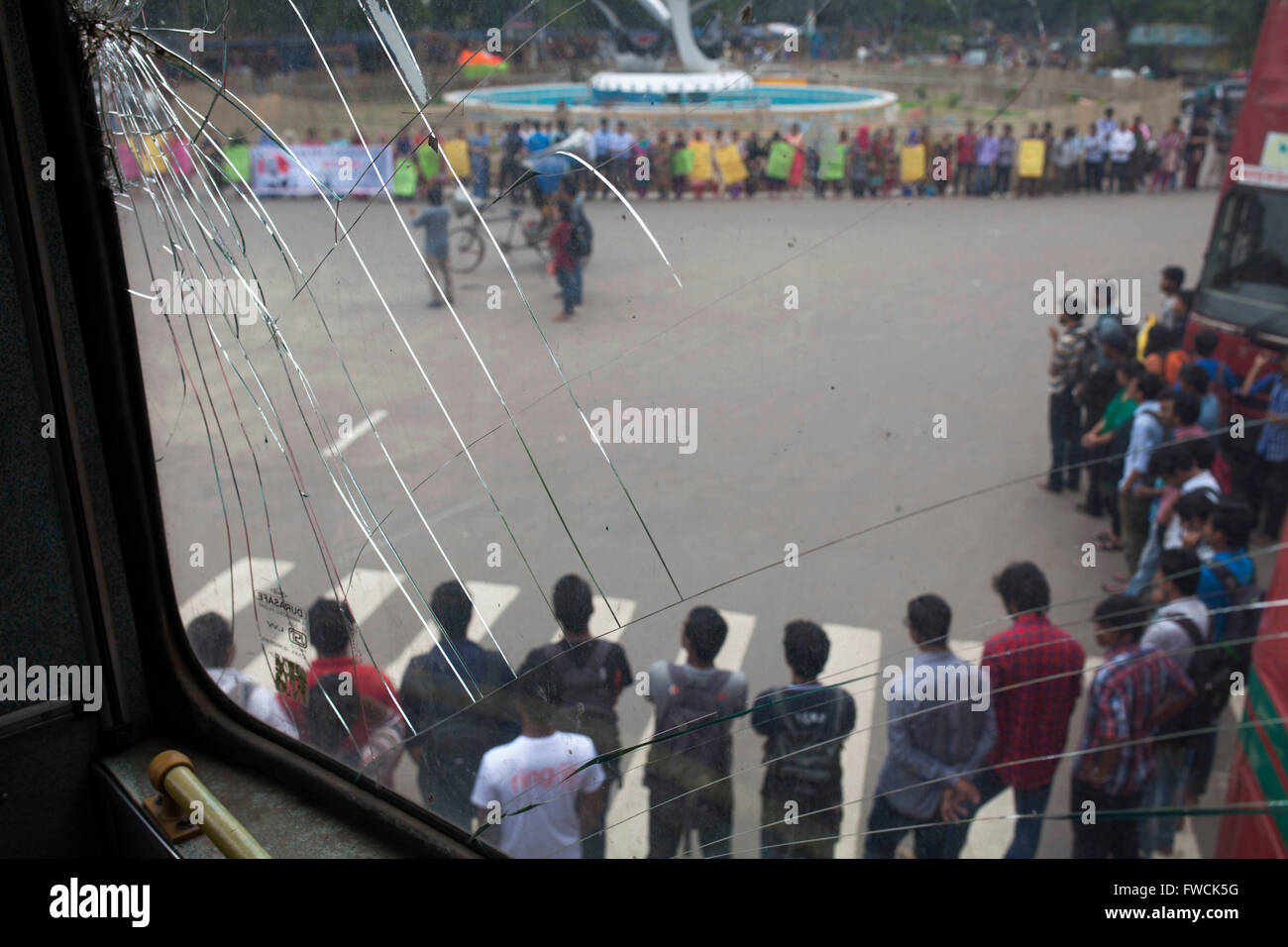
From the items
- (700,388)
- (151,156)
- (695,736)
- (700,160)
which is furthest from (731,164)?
(151,156)

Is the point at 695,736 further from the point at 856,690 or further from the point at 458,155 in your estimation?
the point at 458,155

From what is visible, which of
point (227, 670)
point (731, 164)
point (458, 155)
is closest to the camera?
point (731, 164)

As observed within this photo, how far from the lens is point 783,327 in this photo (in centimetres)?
110

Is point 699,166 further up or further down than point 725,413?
further up

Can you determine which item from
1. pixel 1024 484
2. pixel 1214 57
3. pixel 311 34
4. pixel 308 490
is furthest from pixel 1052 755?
pixel 311 34

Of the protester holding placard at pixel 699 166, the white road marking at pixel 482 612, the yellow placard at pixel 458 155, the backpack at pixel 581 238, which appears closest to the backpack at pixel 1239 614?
the protester holding placard at pixel 699 166

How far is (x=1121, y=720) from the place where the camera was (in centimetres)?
92

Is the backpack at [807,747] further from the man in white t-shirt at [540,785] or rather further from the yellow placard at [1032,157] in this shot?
the yellow placard at [1032,157]

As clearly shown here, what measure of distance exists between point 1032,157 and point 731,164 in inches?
13.7

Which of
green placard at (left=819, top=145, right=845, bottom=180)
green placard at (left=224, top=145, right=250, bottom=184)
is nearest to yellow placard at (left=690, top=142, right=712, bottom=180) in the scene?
green placard at (left=819, top=145, right=845, bottom=180)

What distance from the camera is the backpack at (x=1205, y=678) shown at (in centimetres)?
85

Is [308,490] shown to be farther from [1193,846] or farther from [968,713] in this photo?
[1193,846]

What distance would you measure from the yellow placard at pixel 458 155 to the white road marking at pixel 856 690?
0.81 metres

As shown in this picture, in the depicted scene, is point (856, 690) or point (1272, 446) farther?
point (856, 690)
